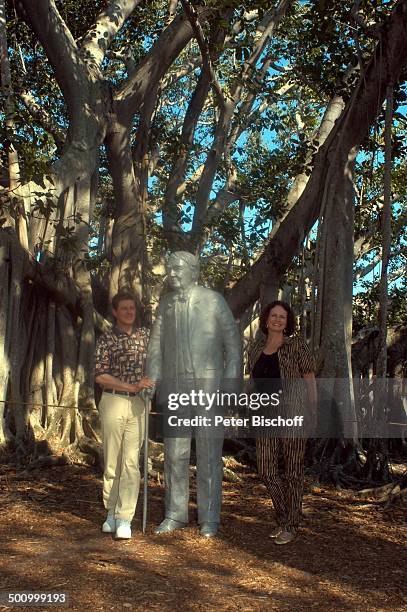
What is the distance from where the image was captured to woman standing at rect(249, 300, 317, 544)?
5168mm

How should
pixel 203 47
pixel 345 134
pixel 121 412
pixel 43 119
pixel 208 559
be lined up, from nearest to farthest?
1. pixel 208 559
2. pixel 121 412
3. pixel 345 134
4. pixel 203 47
5. pixel 43 119

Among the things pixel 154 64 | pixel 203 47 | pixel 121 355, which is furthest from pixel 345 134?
pixel 121 355

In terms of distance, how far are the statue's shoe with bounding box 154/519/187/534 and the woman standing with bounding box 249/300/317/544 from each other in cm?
56

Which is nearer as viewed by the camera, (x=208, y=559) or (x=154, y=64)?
(x=208, y=559)

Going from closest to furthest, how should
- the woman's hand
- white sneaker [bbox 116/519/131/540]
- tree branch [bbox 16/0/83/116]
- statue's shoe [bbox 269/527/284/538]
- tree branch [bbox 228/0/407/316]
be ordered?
white sneaker [bbox 116/519/131/540] < the woman's hand < statue's shoe [bbox 269/527/284/538] < tree branch [bbox 228/0/407/316] < tree branch [bbox 16/0/83/116]

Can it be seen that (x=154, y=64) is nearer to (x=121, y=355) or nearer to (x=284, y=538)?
(x=121, y=355)

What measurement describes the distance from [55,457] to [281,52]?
569 cm

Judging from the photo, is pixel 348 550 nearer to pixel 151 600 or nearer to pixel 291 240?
pixel 151 600

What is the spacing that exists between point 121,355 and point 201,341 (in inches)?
18.9

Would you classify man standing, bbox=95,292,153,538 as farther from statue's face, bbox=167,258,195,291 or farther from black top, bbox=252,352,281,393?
black top, bbox=252,352,281,393

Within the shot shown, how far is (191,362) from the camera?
532 centimetres

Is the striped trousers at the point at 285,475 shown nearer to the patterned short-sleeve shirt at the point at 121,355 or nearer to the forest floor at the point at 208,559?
the forest floor at the point at 208,559

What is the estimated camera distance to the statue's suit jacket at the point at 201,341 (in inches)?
209

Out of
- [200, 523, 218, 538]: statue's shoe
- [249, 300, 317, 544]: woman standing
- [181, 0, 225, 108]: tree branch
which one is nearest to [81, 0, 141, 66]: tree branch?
[181, 0, 225, 108]: tree branch
